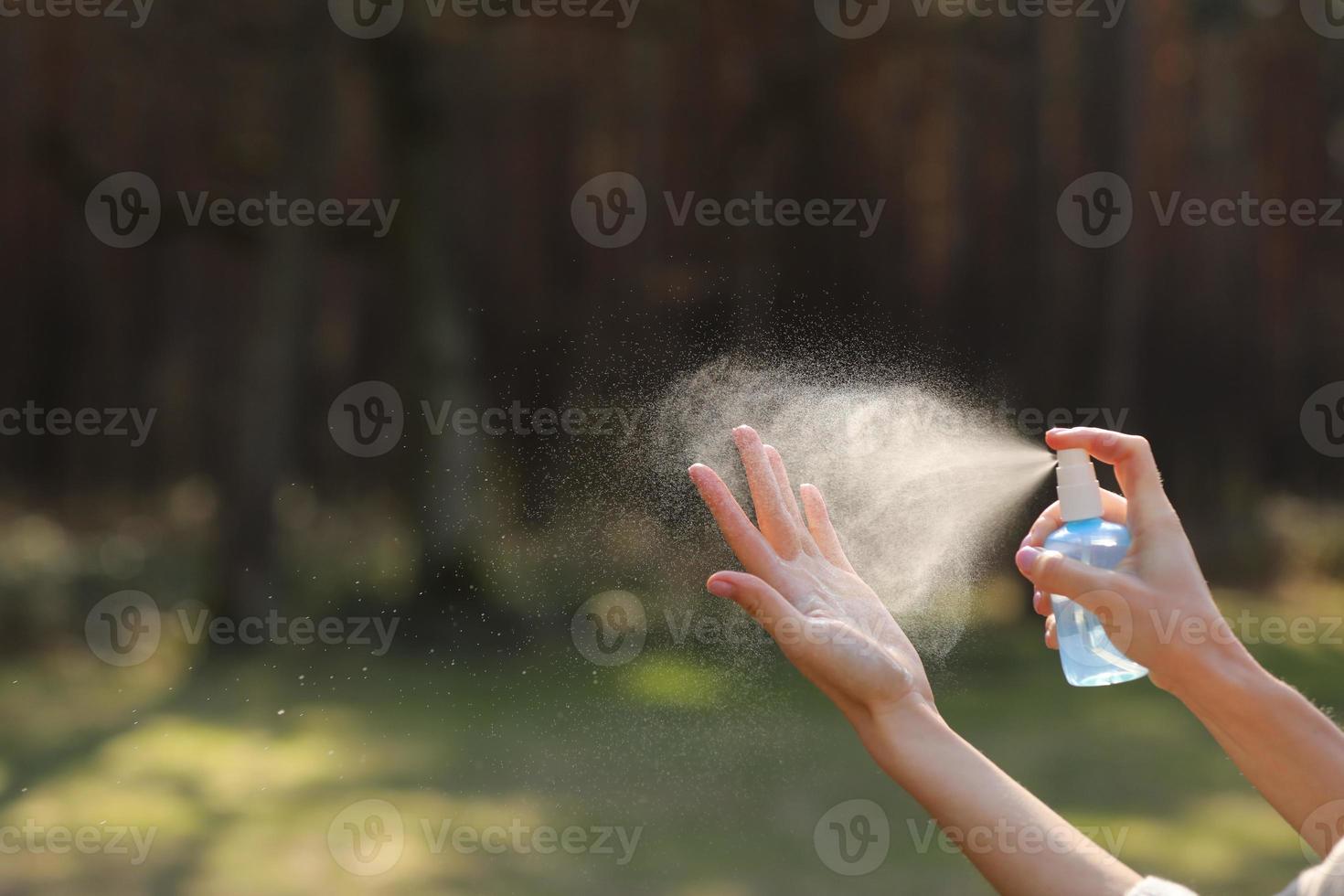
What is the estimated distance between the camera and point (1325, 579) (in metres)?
6.93

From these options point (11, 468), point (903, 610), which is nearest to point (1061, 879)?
point (903, 610)

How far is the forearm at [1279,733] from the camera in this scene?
137 centimetres

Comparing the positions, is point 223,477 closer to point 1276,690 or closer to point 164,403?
point 164,403

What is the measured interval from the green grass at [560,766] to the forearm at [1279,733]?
2012 millimetres

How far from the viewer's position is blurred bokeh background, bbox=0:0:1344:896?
5184 millimetres

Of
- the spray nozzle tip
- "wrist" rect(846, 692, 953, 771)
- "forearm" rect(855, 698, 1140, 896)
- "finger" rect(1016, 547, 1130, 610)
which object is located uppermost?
the spray nozzle tip

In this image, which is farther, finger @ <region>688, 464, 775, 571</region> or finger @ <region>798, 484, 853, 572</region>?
finger @ <region>798, 484, 853, 572</region>

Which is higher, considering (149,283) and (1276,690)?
(149,283)

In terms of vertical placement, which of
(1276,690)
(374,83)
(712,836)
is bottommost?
(712,836)

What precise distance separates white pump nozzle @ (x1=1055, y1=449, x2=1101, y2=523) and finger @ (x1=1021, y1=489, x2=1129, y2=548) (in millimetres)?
25

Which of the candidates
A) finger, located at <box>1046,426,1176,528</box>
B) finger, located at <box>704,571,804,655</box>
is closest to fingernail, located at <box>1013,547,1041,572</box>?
finger, located at <box>1046,426,1176,528</box>

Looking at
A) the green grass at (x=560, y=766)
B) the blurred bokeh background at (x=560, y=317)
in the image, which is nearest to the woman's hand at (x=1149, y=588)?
the green grass at (x=560, y=766)

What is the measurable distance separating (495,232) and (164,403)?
224 cm

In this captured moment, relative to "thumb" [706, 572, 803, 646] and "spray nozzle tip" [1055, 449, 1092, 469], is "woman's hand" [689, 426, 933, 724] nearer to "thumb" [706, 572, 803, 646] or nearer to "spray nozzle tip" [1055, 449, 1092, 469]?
"thumb" [706, 572, 803, 646]
